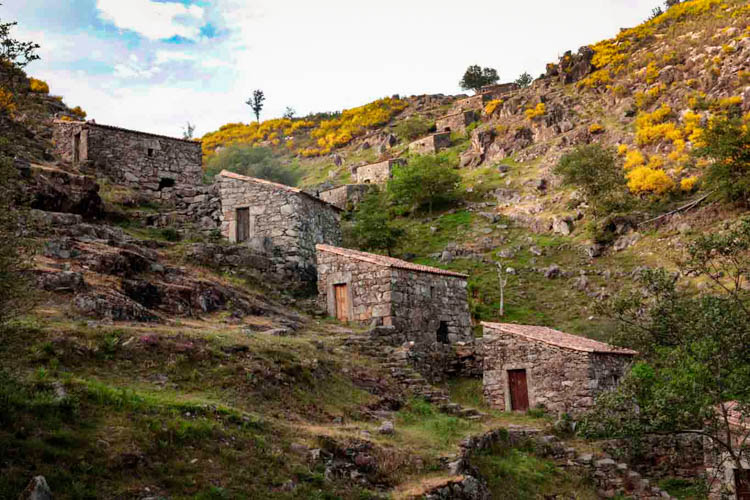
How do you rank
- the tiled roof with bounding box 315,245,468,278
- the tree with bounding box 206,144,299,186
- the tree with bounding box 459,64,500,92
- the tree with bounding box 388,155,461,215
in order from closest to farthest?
1. the tiled roof with bounding box 315,245,468,278
2. the tree with bounding box 388,155,461,215
3. the tree with bounding box 206,144,299,186
4. the tree with bounding box 459,64,500,92

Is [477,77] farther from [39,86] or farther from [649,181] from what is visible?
[39,86]

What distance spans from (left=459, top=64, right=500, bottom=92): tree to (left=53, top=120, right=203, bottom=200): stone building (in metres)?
66.9

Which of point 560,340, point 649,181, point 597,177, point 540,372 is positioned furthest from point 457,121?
point 540,372

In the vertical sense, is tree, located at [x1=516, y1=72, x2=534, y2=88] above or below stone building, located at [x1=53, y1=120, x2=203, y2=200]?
above

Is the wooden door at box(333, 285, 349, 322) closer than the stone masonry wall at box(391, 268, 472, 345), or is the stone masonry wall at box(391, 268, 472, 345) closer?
the stone masonry wall at box(391, 268, 472, 345)

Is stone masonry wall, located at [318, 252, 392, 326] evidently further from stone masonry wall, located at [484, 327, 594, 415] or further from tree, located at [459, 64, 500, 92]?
tree, located at [459, 64, 500, 92]

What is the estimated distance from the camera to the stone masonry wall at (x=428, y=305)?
2272 centimetres

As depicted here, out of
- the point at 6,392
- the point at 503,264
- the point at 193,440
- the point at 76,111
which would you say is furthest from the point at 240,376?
the point at 76,111

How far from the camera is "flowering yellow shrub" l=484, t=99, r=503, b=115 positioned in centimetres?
6681

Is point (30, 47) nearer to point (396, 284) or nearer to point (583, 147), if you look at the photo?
Answer: point (396, 284)

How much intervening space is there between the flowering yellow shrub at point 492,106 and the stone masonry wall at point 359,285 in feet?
152

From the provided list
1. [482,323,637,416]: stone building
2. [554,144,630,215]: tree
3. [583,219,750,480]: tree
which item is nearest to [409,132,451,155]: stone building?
[554,144,630,215]: tree

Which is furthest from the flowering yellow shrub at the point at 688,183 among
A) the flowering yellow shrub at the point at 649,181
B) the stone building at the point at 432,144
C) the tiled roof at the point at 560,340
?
the stone building at the point at 432,144

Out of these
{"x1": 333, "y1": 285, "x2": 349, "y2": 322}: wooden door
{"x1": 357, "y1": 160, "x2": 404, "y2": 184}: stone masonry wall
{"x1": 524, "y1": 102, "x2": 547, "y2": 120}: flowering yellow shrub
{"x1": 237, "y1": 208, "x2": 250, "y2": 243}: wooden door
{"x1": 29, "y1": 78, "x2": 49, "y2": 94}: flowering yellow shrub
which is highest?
{"x1": 524, "y1": 102, "x2": 547, "y2": 120}: flowering yellow shrub
